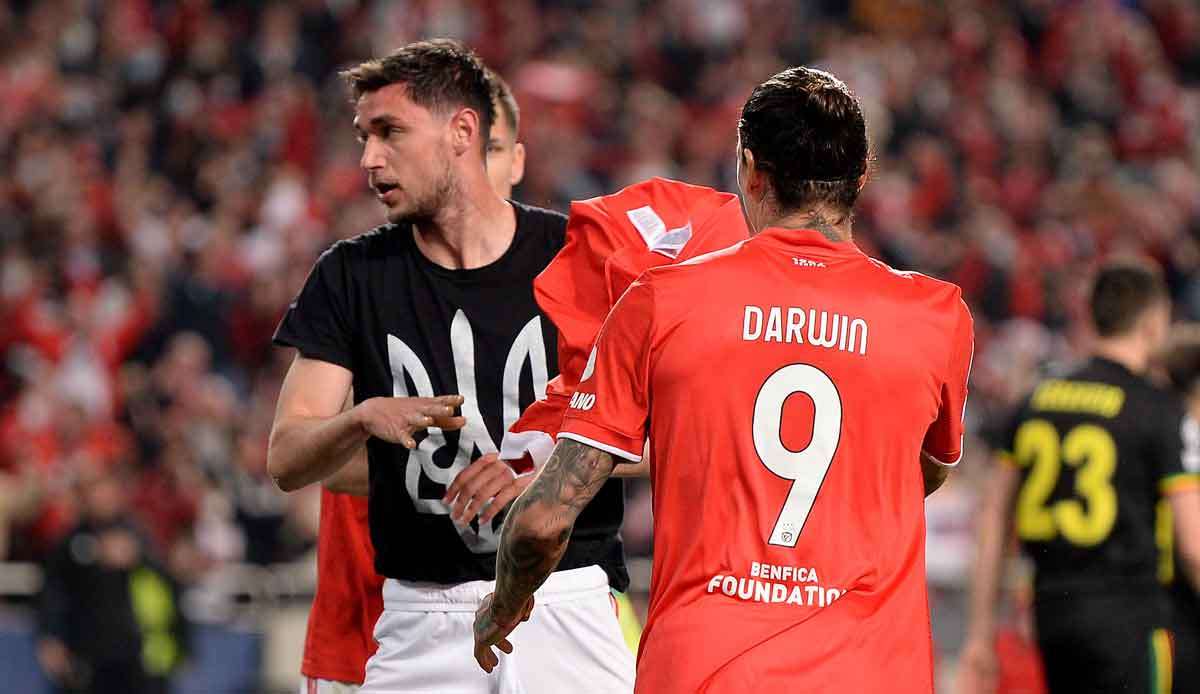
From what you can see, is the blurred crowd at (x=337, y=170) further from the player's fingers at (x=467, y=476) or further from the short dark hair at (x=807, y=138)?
the short dark hair at (x=807, y=138)

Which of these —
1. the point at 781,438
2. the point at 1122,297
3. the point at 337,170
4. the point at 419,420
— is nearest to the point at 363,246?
the point at 419,420

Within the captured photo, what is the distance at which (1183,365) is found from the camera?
7082 millimetres

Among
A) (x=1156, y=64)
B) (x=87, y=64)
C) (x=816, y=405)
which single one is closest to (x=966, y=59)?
(x=1156, y=64)

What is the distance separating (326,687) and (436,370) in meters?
1.04

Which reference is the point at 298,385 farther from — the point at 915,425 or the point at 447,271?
the point at 915,425

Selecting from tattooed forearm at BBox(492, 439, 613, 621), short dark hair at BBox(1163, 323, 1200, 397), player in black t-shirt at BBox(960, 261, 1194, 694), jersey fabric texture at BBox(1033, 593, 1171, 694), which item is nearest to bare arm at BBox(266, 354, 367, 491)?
tattooed forearm at BBox(492, 439, 613, 621)

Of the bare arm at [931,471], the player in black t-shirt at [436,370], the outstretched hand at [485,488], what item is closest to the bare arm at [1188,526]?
the player in black t-shirt at [436,370]

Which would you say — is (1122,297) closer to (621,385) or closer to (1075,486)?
(1075,486)

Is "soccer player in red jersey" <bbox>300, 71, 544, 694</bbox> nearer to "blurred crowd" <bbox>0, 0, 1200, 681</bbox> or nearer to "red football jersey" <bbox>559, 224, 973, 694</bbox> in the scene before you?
"red football jersey" <bbox>559, 224, 973, 694</bbox>

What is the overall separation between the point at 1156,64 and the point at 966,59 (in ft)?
7.09

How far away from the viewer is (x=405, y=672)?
4395 millimetres

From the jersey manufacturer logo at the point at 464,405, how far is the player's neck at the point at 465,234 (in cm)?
17

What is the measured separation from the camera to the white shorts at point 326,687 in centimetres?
486

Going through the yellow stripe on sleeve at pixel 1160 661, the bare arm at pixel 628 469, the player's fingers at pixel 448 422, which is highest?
the player's fingers at pixel 448 422
